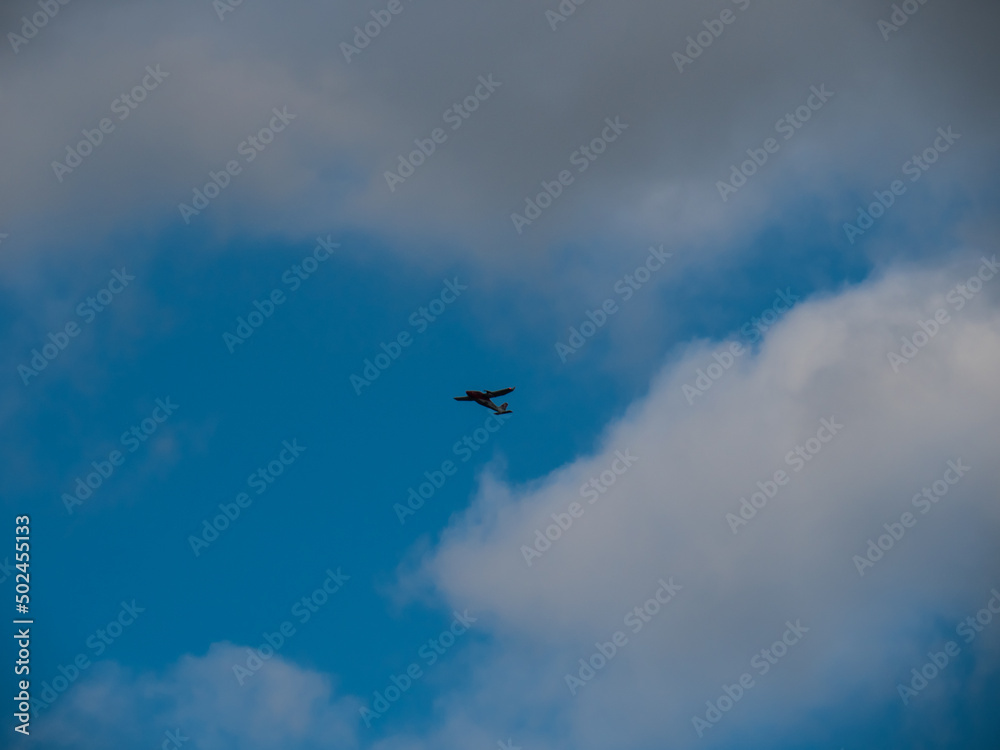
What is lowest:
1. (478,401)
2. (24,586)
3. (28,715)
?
(28,715)

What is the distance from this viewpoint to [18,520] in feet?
380

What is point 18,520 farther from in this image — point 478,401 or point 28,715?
point 478,401

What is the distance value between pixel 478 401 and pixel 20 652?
177 feet

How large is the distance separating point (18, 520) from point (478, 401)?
164 ft

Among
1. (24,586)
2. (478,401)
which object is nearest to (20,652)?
(24,586)

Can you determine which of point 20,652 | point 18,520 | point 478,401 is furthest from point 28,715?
point 478,401

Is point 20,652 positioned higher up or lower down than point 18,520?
lower down

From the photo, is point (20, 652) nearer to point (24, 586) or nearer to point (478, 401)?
point (24, 586)

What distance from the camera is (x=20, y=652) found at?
11275cm

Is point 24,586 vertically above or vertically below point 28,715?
above

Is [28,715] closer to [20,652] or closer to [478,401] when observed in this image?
[20,652]

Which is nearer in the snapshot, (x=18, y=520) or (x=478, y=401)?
(x=18, y=520)

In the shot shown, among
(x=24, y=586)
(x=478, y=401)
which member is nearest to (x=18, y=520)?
(x=24, y=586)

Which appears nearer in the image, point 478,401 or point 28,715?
point 28,715
